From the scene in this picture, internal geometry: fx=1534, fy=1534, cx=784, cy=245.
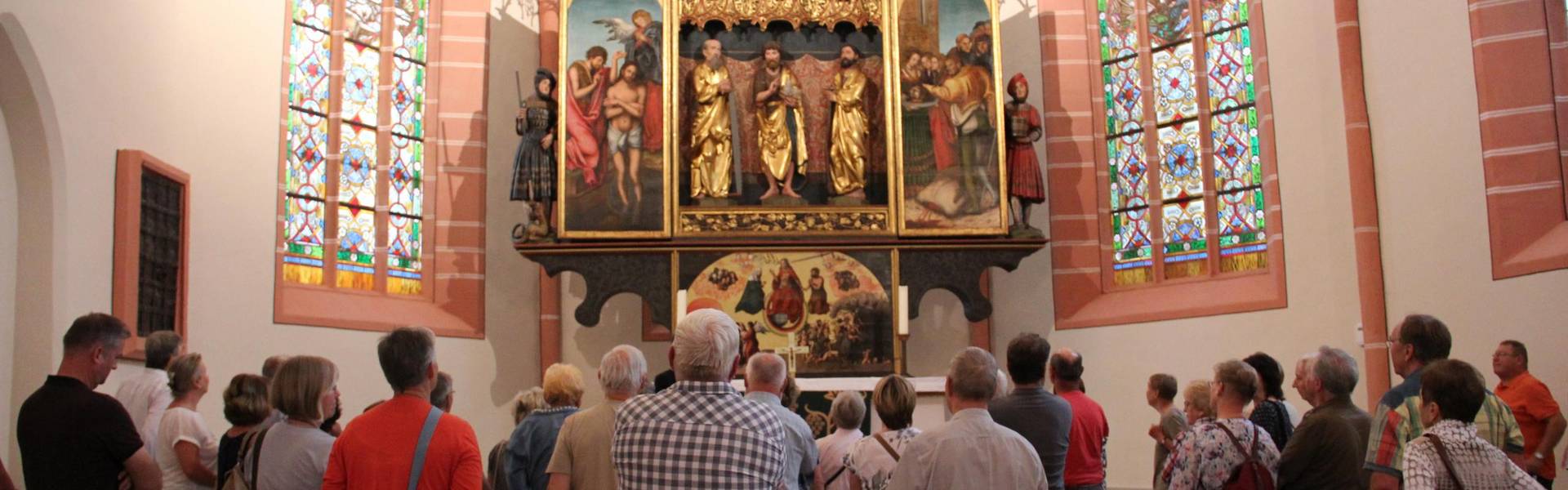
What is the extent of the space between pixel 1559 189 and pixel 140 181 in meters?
9.39

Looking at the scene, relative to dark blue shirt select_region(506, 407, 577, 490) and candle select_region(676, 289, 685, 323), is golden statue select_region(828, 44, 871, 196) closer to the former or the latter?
candle select_region(676, 289, 685, 323)

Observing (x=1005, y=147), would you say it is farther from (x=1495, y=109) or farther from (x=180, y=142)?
(x=180, y=142)

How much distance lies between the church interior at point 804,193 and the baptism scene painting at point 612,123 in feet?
0.09

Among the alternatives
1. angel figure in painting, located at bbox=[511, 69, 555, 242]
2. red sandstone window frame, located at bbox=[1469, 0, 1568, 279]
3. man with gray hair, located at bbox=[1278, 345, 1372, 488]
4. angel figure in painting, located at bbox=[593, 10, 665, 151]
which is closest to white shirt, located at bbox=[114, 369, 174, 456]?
man with gray hair, located at bbox=[1278, 345, 1372, 488]

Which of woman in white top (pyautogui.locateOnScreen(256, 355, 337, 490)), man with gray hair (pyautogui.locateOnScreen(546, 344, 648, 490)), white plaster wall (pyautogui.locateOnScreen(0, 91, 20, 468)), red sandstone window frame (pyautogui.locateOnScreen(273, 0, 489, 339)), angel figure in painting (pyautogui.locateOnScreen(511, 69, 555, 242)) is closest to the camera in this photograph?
woman in white top (pyautogui.locateOnScreen(256, 355, 337, 490))

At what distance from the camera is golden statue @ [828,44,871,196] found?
12938 mm

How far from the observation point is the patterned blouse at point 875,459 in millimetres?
5504

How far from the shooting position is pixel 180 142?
35.5 feet

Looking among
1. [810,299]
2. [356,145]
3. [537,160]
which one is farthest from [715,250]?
[356,145]

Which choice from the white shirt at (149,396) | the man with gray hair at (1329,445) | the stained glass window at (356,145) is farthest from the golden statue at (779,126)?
the man with gray hair at (1329,445)

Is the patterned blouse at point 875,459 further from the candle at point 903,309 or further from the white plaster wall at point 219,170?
the candle at point 903,309

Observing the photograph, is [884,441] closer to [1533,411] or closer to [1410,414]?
[1410,414]

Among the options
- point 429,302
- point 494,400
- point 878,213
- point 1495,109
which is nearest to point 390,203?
point 429,302

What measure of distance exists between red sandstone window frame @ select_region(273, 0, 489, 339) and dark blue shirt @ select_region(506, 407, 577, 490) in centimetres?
742
